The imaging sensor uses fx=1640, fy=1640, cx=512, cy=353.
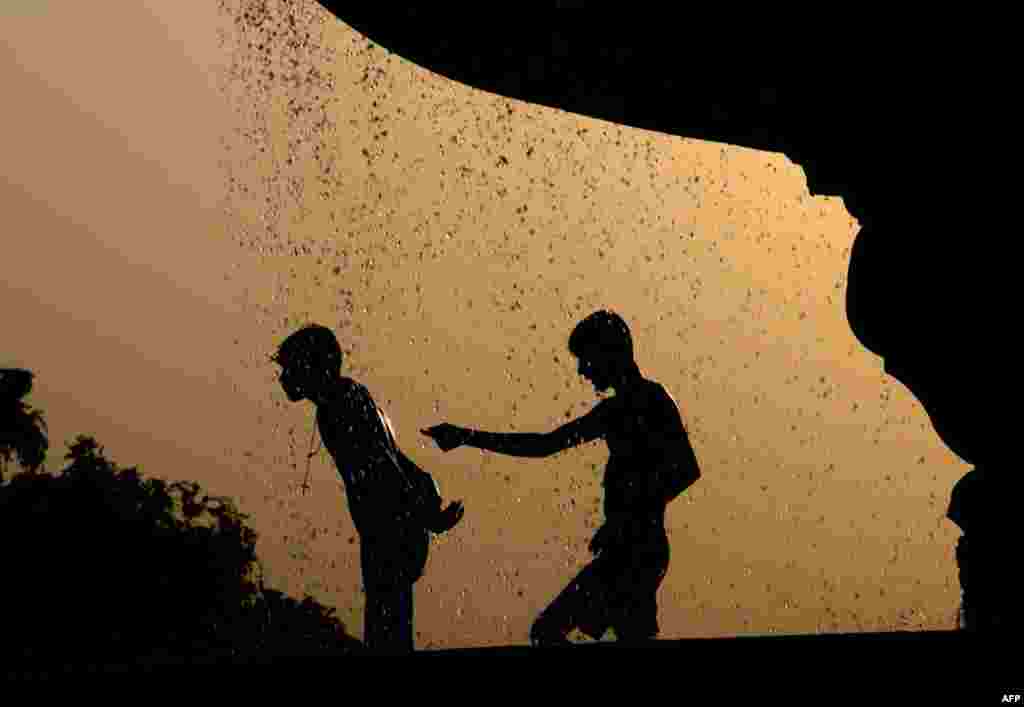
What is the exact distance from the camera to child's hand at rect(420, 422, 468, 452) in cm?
705

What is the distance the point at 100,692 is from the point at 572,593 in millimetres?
3177

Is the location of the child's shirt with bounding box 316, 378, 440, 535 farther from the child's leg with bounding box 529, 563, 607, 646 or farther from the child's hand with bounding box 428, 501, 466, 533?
the child's leg with bounding box 529, 563, 607, 646

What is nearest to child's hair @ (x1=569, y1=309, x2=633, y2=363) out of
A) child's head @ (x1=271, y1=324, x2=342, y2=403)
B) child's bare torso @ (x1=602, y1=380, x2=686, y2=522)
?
child's bare torso @ (x1=602, y1=380, x2=686, y2=522)

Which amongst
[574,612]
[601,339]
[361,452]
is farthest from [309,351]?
[574,612]

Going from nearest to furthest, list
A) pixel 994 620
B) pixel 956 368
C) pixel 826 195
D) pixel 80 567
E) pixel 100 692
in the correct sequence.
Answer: pixel 100 692
pixel 994 620
pixel 956 368
pixel 826 195
pixel 80 567

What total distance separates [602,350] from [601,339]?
0.05m

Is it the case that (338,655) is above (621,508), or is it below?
below

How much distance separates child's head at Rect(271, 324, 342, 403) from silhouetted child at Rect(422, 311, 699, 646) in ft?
1.92

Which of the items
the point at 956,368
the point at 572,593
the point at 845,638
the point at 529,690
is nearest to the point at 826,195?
the point at 956,368

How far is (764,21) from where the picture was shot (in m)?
7.39

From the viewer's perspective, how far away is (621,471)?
286 inches

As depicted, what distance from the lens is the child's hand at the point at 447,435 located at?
7.05 m

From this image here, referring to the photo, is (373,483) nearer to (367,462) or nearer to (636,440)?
(367,462)

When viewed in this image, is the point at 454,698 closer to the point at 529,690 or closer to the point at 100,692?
the point at 529,690
